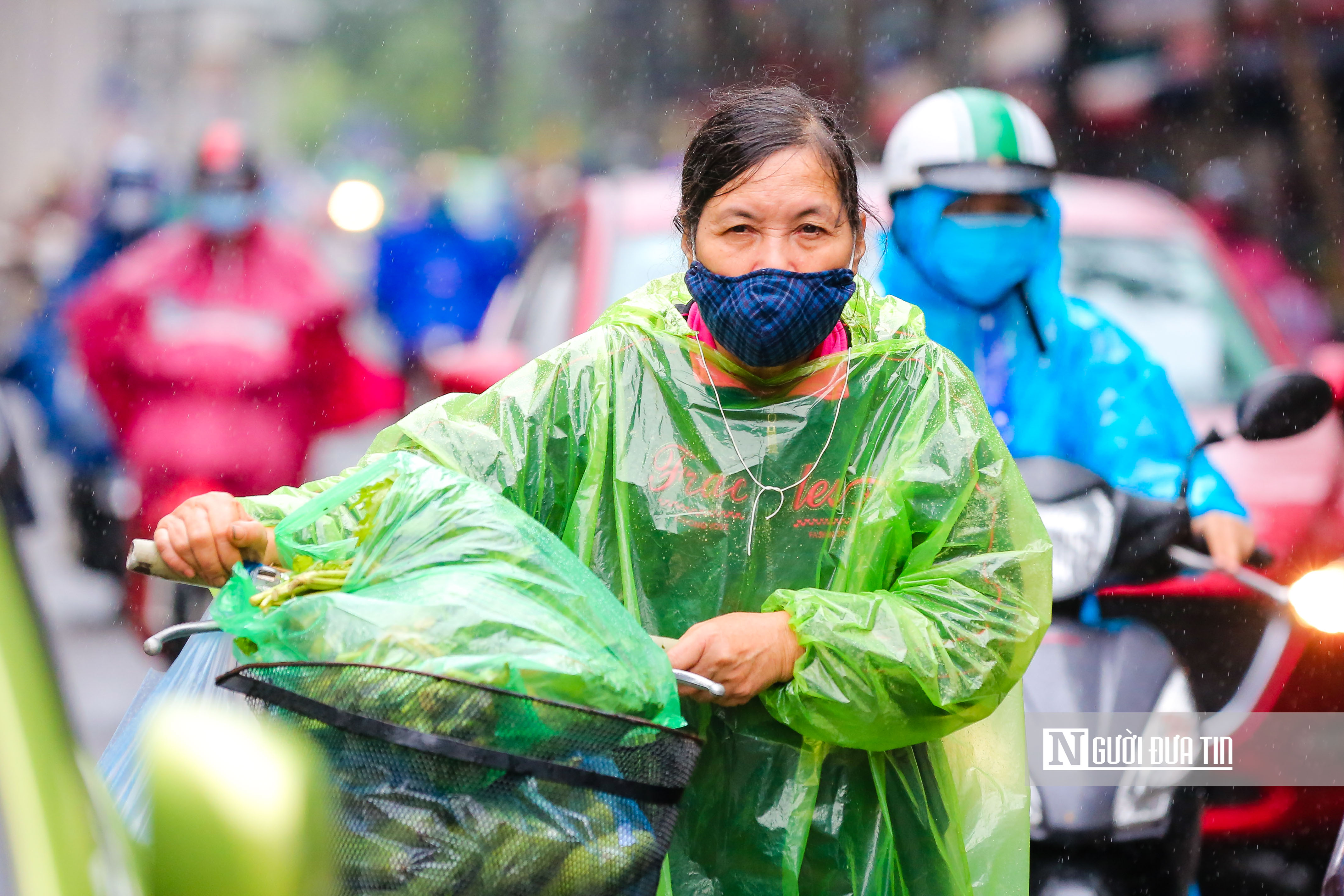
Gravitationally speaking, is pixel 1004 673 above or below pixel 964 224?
below

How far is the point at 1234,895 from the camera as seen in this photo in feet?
11.5

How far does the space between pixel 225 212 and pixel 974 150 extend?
126 inches

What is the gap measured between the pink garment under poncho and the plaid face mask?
4cm

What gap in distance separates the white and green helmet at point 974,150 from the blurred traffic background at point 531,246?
0.30m

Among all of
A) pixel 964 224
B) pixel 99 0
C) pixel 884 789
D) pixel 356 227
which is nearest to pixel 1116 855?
pixel 884 789

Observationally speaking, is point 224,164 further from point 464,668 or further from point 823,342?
point 464,668

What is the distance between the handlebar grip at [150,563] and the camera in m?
1.83

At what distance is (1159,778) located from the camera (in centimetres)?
307

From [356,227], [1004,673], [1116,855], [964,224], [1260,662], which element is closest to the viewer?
[1004,673]

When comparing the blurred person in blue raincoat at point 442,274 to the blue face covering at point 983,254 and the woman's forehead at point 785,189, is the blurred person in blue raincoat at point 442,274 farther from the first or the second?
the woman's forehead at point 785,189

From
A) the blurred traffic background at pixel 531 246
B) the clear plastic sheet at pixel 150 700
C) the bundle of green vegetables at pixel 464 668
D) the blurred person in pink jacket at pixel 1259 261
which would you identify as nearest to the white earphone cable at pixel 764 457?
the bundle of green vegetables at pixel 464 668

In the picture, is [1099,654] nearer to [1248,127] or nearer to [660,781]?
[660,781]

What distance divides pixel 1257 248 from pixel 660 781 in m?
11.7

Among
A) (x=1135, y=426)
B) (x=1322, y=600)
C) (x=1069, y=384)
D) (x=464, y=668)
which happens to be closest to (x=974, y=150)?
(x=1069, y=384)
